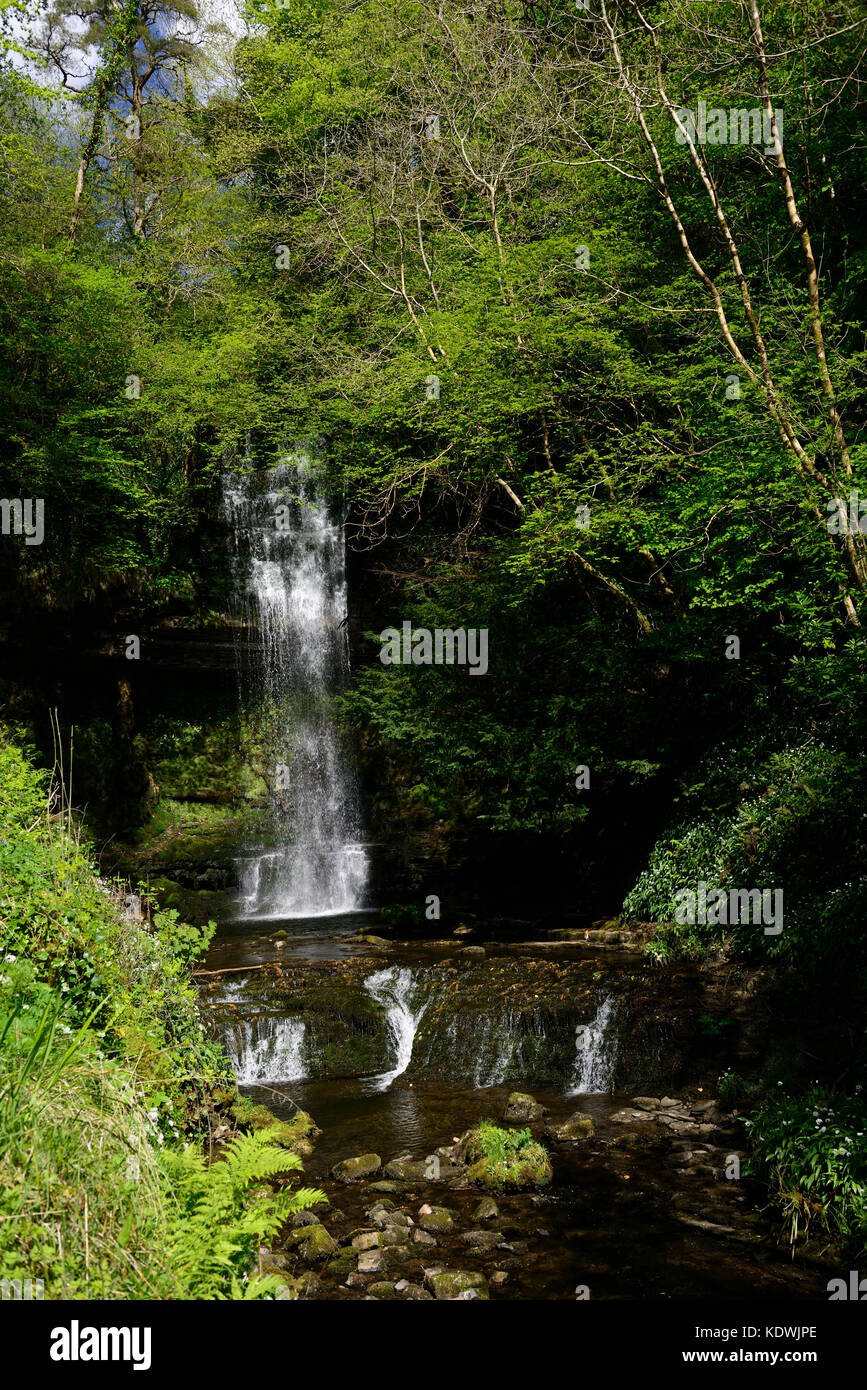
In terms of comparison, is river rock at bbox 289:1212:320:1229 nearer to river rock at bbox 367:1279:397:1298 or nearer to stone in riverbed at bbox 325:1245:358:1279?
stone in riverbed at bbox 325:1245:358:1279

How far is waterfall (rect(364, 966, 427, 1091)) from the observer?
30.8 feet

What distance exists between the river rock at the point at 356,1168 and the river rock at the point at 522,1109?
1427 mm

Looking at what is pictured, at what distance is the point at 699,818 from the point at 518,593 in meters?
4.50

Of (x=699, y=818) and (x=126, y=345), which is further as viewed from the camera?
(x=126, y=345)

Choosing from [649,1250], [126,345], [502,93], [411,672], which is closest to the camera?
[649,1250]

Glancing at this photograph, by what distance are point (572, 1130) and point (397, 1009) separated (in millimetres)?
2842

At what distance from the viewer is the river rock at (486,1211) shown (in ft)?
20.0

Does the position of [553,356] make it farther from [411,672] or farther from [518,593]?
[411,672]

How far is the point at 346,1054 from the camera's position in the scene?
370 inches

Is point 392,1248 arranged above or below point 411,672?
below

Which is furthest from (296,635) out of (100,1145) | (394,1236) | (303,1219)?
(100,1145)

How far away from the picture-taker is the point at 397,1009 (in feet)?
32.0

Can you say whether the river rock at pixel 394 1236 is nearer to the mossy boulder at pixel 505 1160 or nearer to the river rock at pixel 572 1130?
the mossy boulder at pixel 505 1160
